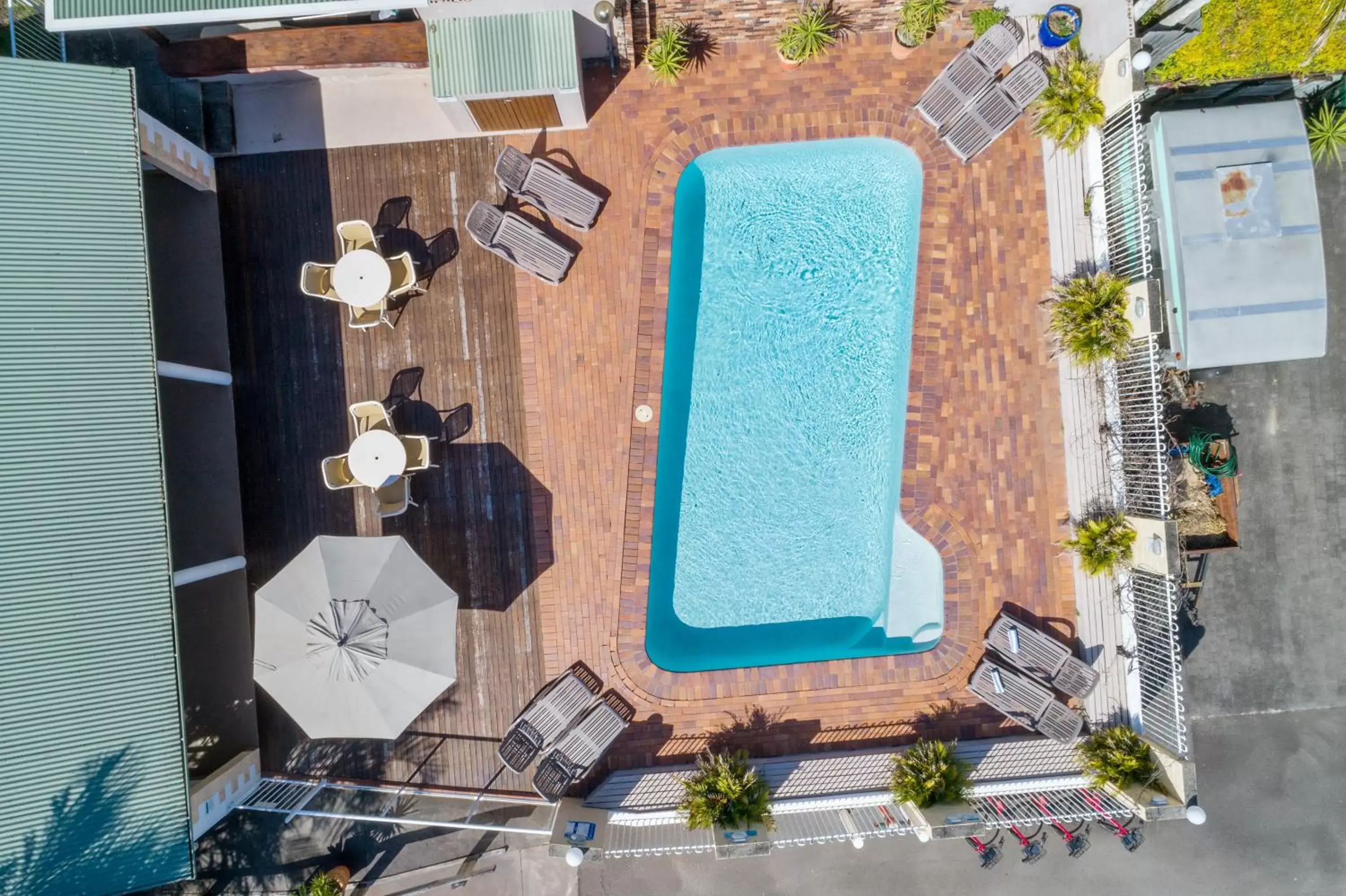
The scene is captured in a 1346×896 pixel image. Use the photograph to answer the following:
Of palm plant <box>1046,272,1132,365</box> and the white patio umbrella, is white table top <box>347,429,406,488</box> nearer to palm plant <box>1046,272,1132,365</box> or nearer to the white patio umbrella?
the white patio umbrella

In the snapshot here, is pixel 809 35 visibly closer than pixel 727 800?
No

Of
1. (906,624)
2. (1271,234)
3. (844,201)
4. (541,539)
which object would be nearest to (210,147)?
(541,539)

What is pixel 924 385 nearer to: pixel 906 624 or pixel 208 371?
pixel 906 624

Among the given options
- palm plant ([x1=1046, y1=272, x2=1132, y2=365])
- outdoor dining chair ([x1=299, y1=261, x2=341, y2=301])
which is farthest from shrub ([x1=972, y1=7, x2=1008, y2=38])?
outdoor dining chair ([x1=299, y1=261, x2=341, y2=301])

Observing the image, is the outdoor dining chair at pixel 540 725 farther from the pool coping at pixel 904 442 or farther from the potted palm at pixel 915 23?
the potted palm at pixel 915 23

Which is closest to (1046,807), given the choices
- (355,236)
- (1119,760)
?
(1119,760)

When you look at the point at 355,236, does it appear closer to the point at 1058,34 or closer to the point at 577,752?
the point at 577,752
